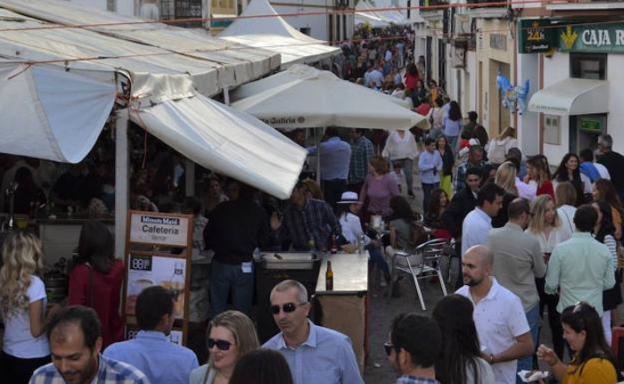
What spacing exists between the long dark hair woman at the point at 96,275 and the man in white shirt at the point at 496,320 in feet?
8.51

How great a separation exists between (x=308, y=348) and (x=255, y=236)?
4655mm

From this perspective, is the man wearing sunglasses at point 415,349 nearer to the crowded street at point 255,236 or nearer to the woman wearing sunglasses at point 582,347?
the crowded street at point 255,236

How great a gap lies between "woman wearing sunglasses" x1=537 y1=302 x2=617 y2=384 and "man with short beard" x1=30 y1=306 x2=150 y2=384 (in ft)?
8.38

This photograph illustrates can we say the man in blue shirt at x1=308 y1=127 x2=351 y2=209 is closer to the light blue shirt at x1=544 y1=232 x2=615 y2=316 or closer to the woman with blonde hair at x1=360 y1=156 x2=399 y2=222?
the woman with blonde hair at x1=360 y1=156 x2=399 y2=222

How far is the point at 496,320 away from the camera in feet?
24.1

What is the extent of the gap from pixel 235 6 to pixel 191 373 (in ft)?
144

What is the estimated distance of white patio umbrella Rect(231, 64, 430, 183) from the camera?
15.5 m

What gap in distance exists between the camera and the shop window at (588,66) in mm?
23609

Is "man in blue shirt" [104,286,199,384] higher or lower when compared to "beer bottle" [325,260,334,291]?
higher

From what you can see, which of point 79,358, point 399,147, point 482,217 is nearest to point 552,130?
point 399,147

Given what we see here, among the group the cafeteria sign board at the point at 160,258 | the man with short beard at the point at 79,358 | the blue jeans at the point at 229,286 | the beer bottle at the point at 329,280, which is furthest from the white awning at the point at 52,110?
the man with short beard at the point at 79,358

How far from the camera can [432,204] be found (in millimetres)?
14953

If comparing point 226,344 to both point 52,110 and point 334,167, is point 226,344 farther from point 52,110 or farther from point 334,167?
point 334,167

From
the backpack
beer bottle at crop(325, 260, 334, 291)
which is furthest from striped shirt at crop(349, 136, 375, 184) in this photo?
beer bottle at crop(325, 260, 334, 291)
